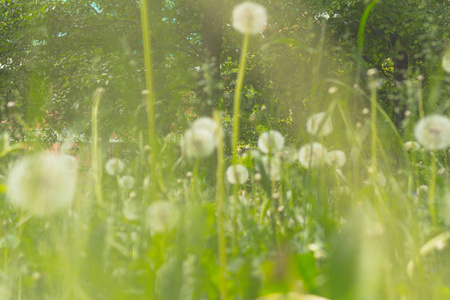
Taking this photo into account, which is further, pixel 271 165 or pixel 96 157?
pixel 271 165

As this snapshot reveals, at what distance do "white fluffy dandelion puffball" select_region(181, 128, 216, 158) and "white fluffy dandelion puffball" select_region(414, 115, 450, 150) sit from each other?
0.78 metres

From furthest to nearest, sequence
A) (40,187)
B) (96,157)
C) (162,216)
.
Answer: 1. (96,157)
2. (162,216)
3. (40,187)

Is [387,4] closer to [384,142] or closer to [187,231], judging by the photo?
[384,142]

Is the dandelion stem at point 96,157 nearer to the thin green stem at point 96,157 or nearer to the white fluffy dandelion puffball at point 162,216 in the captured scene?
the thin green stem at point 96,157

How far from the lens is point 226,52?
39.0 feet

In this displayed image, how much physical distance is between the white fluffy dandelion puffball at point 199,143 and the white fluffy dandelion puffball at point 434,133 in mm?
777

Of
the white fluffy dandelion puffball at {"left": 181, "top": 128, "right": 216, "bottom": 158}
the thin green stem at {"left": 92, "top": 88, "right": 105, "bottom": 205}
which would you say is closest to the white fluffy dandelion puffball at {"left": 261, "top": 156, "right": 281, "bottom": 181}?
the white fluffy dandelion puffball at {"left": 181, "top": 128, "right": 216, "bottom": 158}

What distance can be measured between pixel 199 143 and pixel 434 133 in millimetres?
852

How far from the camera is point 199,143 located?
1.33 metres

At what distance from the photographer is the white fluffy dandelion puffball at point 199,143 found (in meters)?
1.29

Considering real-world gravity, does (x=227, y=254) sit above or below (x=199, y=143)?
below

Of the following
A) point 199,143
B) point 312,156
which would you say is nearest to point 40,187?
point 199,143

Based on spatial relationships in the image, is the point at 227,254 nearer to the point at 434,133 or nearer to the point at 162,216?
the point at 162,216

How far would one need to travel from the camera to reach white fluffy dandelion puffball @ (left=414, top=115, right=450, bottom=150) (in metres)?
1.51
